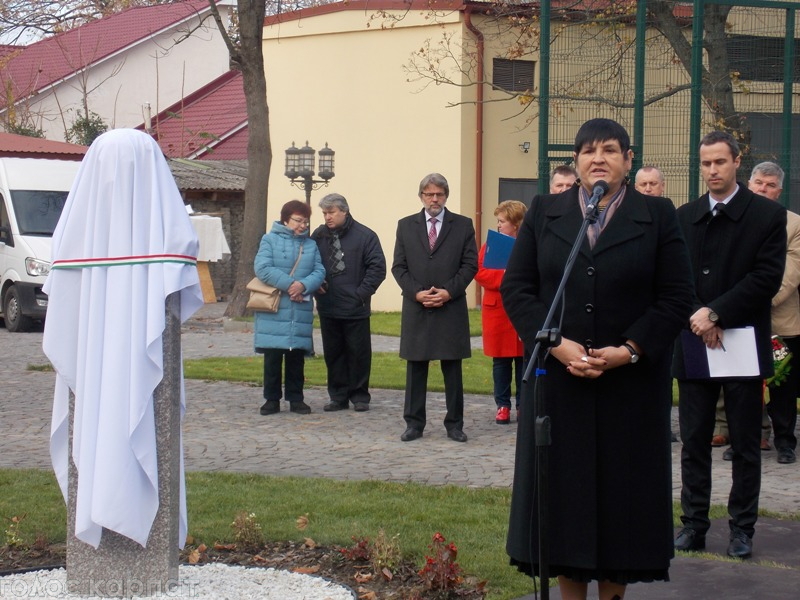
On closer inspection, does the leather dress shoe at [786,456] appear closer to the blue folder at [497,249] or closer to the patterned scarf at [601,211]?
the blue folder at [497,249]

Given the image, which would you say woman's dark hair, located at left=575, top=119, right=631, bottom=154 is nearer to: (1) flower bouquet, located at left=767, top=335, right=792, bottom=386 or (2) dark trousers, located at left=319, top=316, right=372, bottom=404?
(1) flower bouquet, located at left=767, top=335, right=792, bottom=386

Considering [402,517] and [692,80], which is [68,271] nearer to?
[402,517]

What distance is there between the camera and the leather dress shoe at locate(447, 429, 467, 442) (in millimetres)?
10273

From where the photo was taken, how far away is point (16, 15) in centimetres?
3950

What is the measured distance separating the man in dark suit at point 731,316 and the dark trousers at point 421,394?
12.3 ft

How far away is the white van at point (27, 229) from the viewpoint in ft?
69.9

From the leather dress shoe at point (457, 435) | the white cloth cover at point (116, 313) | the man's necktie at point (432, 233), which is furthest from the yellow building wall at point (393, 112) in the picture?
the white cloth cover at point (116, 313)

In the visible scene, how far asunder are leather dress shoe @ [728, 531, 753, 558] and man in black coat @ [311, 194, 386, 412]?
5.90 meters

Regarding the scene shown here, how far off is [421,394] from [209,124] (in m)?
29.5

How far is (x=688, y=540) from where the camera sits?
6.64 m

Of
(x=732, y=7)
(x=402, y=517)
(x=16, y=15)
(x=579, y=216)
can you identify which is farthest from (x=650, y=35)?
(x=16, y=15)

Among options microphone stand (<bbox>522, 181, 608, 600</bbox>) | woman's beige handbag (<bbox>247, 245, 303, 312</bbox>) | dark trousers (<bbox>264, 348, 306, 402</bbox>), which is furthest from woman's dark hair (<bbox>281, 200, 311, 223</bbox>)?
microphone stand (<bbox>522, 181, 608, 600</bbox>)

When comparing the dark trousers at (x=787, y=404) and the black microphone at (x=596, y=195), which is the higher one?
the black microphone at (x=596, y=195)

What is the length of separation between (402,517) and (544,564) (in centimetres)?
277
